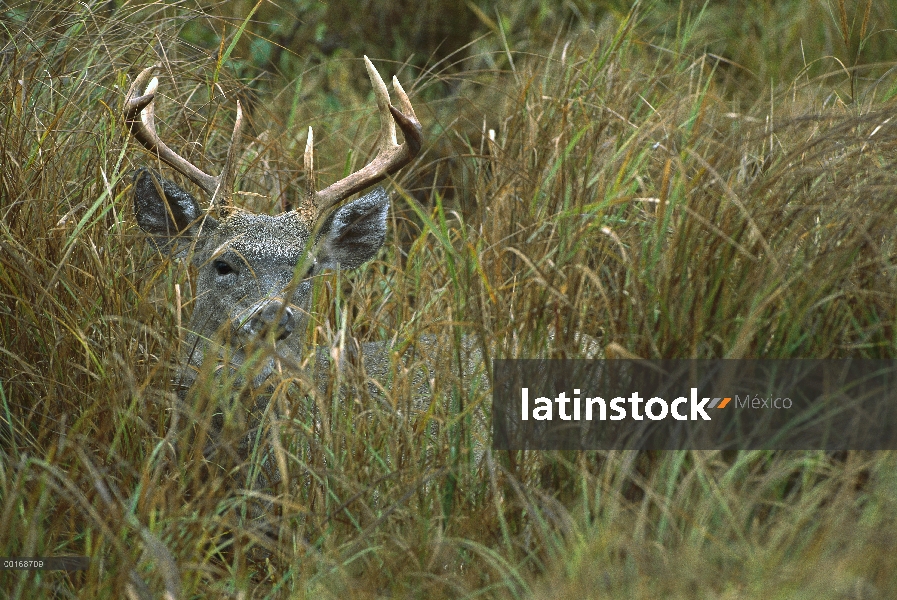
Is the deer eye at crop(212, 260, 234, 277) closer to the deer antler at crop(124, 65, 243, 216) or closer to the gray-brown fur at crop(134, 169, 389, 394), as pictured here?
the gray-brown fur at crop(134, 169, 389, 394)

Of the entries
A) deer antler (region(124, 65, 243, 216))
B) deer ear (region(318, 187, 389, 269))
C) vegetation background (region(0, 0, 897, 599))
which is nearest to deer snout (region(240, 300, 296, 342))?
vegetation background (region(0, 0, 897, 599))

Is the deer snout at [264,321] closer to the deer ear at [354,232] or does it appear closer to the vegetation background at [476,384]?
A: the vegetation background at [476,384]

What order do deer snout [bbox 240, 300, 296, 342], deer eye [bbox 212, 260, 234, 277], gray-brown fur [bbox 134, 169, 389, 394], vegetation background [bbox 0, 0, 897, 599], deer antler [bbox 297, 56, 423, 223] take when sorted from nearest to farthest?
1. vegetation background [bbox 0, 0, 897, 599]
2. deer snout [bbox 240, 300, 296, 342]
3. gray-brown fur [bbox 134, 169, 389, 394]
4. deer eye [bbox 212, 260, 234, 277]
5. deer antler [bbox 297, 56, 423, 223]

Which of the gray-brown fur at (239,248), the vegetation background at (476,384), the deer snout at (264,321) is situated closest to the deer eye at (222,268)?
the gray-brown fur at (239,248)

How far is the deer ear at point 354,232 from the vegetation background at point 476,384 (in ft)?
0.56

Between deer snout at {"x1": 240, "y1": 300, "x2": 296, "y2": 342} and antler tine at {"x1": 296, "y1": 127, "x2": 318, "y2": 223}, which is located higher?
antler tine at {"x1": 296, "y1": 127, "x2": 318, "y2": 223}

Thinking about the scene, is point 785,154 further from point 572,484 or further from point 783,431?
point 572,484

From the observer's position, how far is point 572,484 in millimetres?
3285

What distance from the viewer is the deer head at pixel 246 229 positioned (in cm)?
436

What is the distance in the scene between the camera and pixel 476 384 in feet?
11.8

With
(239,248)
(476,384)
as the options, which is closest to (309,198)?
(239,248)

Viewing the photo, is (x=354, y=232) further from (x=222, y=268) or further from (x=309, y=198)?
(x=222, y=268)

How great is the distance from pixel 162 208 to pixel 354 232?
0.80 m

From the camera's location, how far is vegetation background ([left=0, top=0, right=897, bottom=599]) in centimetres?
284
